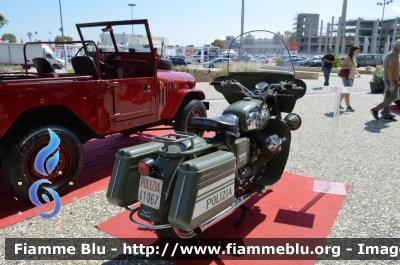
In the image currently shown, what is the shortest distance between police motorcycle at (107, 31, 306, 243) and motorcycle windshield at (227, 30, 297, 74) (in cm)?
32

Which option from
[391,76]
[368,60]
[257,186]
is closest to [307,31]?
[368,60]

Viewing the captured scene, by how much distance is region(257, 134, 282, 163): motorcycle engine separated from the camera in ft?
10.5

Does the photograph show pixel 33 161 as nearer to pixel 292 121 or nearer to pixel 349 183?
pixel 292 121

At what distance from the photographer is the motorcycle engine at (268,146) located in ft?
10.5

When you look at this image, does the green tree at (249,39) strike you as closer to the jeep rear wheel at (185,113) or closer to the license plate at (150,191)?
the jeep rear wheel at (185,113)

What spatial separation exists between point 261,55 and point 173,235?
99.8 inches

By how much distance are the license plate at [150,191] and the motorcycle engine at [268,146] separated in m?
1.33

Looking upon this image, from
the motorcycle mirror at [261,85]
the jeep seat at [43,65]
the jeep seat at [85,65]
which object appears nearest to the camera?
the motorcycle mirror at [261,85]

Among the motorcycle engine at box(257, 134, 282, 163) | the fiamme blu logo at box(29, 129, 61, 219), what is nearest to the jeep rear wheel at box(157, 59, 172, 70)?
the fiamme blu logo at box(29, 129, 61, 219)

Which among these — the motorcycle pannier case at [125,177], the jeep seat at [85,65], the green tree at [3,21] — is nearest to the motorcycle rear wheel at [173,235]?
the motorcycle pannier case at [125,177]

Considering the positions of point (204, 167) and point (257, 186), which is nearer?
point (204, 167)

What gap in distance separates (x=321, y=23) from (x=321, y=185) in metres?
96.0

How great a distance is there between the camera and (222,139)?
2.75 meters

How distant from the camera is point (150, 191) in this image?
2.27 metres
